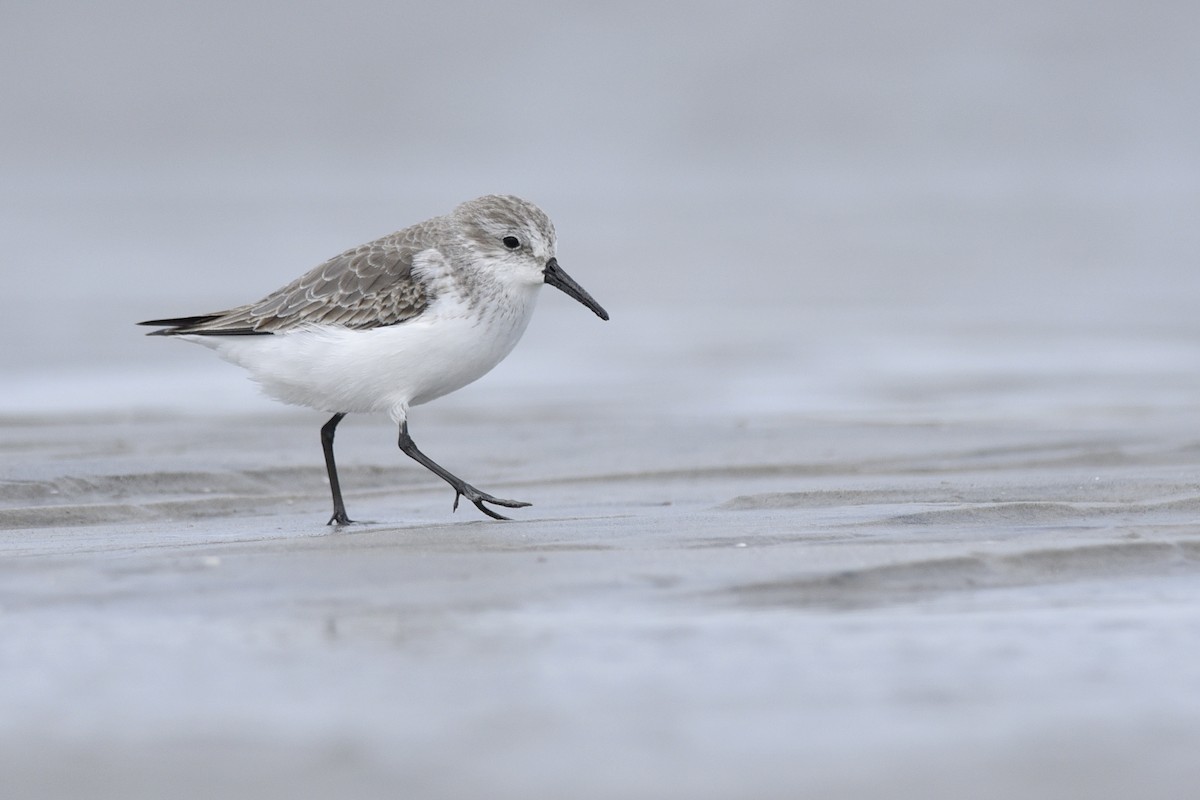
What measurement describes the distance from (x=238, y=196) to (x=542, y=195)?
14.3 ft

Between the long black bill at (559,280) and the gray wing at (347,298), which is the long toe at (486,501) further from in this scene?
the long black bill at (559,280)

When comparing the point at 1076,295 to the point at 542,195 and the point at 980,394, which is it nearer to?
the point at 980,394

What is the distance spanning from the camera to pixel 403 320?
718cm

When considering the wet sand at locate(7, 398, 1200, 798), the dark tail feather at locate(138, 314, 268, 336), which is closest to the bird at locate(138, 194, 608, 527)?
the dark tail feather at locate(138, 314, 268, 336)

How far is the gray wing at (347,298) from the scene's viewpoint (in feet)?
23.7

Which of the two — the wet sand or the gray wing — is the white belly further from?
the wet sand

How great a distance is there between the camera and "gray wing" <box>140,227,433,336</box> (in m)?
7.21

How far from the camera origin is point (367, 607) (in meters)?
4.94

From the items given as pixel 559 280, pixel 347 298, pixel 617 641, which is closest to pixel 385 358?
pixel 347 298

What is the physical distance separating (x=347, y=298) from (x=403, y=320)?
0.34m

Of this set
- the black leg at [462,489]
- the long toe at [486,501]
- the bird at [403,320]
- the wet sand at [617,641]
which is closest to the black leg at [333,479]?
the bird at [403,320]

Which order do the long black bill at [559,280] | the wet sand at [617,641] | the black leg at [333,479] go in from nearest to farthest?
the wet sand at [617,641], the black leg at [333,479], the long black bill at [559,280]

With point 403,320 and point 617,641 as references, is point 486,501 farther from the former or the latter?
point 617,641

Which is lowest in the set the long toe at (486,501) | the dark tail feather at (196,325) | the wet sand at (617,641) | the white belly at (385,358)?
the wet sand at (617,641)
